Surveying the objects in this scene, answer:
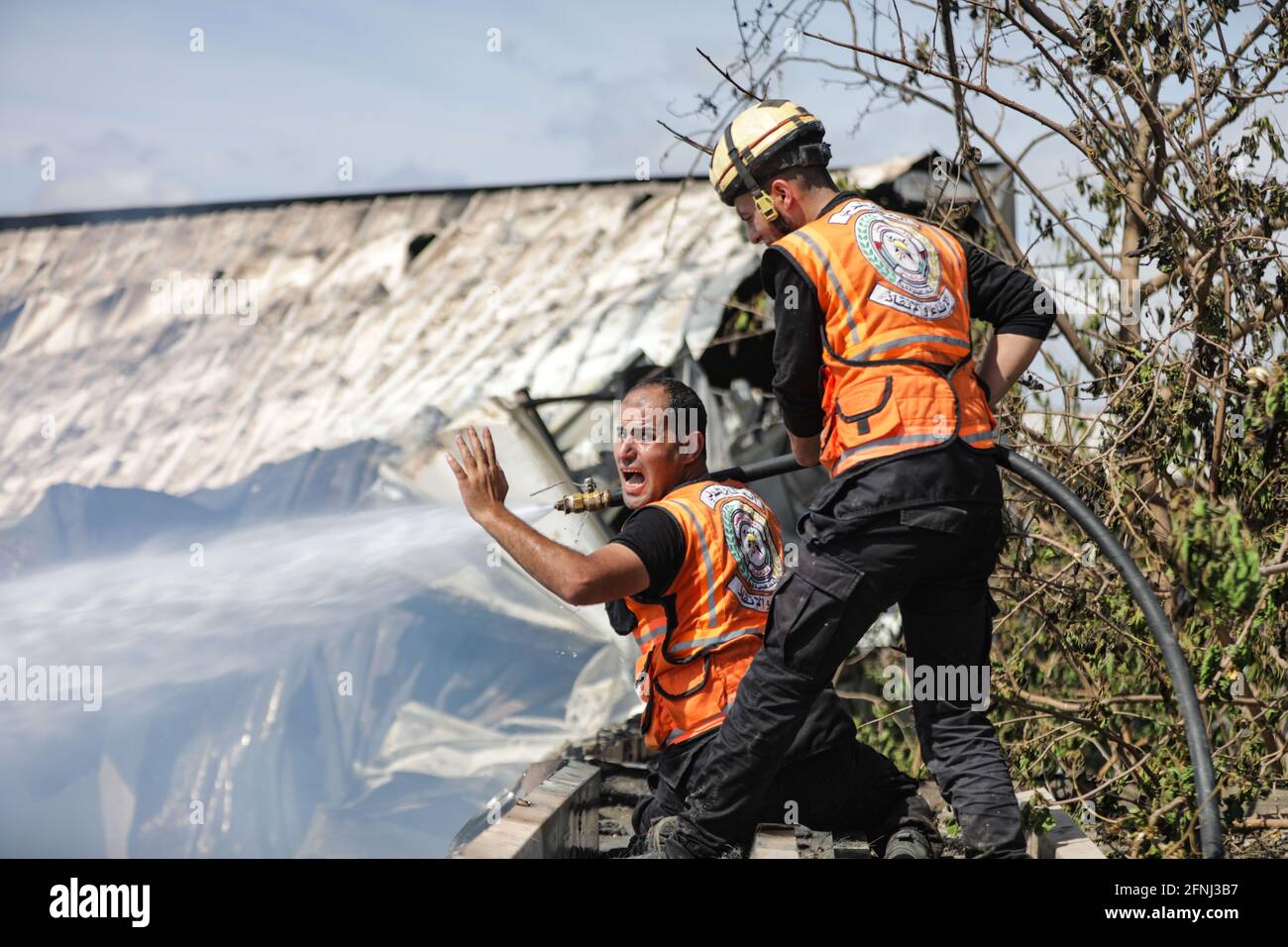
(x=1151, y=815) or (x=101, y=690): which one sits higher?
Result: (x=101, y=690)

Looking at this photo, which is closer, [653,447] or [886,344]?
[886,344]

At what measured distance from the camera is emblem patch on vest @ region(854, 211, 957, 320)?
316 cm

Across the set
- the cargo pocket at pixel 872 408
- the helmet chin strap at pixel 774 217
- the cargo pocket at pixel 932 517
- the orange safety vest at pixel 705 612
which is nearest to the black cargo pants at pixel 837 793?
the orange safety vest at pixel 705 612

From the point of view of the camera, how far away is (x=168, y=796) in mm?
6586

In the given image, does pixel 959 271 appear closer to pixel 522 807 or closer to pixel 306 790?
pixel 522 807

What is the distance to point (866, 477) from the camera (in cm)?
313

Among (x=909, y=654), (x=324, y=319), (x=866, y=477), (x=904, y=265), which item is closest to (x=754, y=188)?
(x=904, y=265)

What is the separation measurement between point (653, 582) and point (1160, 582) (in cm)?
230

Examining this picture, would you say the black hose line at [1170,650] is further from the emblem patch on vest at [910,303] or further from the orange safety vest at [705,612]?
the orange safety vest at [705,612]

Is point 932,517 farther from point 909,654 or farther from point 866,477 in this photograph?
point 909,654

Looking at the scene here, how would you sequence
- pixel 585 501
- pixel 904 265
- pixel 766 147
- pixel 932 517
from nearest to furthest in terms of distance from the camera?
1. pixel 932 517
2. pixel 904 265
3. pixel 766 147
4. pixel 585 501

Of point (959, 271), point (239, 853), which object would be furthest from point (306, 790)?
point (959, 271)

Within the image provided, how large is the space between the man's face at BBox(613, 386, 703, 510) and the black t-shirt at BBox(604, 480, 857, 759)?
23 centimetres

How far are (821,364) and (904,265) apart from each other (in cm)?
32
